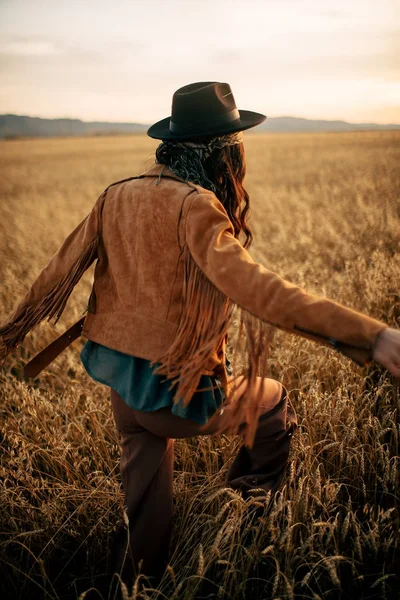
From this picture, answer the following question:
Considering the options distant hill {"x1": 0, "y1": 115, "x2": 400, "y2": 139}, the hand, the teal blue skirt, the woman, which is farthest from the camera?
distant hill {"x1": 0, "y1": 115, "x2": 400, "y2": 139}

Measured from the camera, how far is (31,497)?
2088 millimetres

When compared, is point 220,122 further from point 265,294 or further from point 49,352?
point 49,352

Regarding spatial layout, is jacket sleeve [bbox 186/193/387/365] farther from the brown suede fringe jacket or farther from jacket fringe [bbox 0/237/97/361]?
jacket fringe [bbox 0/237/97/361]

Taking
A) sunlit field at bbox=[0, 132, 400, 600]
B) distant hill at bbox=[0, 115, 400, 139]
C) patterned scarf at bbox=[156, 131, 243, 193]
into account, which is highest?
distant hill at bbox=[0, 115, 400, 139]

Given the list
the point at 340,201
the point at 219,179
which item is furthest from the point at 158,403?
the point at 340,201

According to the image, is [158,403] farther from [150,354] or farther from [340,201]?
[340,201]

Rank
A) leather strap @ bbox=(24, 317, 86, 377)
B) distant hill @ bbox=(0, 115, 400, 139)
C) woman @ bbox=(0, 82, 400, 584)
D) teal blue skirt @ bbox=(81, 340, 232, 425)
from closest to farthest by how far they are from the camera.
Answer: woman @ bbox=(0, 82, 400, 584), teal blue skirt @ bbox=(81, 340, 232, 425), leather strap @ bbox=(24, 317, 86, 377), distant hill @ bbox=(0, 115, 400, 139)

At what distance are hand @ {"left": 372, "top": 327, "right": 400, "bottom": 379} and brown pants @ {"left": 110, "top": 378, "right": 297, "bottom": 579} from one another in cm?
47

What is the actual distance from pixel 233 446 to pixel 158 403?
0.90 meters

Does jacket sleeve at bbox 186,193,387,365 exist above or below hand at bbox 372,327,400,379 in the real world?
above

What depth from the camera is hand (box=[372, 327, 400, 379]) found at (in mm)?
1100

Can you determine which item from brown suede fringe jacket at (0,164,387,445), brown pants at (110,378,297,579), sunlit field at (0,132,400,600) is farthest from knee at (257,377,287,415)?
sunlit field at (0,132,400,600)

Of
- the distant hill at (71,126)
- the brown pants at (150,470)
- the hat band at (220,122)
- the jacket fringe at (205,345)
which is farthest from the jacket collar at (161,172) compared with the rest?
the distant hill at (71,126)

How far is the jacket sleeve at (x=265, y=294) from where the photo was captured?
44.8 inches
